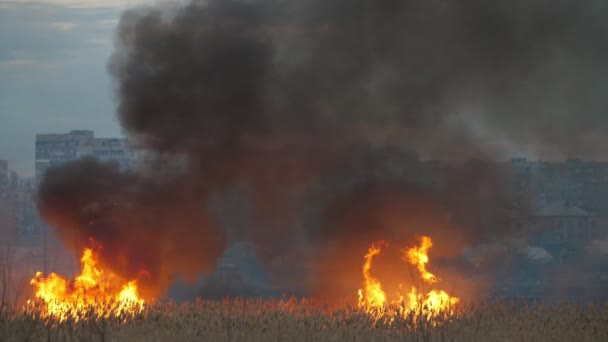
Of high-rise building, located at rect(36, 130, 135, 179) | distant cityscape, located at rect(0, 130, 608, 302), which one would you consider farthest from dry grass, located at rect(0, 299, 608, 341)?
high-rise building, located at rect(36, 130, 135, 179)

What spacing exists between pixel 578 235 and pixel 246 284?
3301cm

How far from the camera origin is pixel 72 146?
109188mm

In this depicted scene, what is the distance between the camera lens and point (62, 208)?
33812 millimetres

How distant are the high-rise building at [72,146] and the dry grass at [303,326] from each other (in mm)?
82356

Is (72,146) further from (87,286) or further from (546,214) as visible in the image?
(87,286)

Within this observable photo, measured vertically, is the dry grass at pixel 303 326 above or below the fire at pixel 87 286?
below

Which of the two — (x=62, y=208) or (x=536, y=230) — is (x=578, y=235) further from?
(x=62, y=208)

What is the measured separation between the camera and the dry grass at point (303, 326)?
2003 centimetres

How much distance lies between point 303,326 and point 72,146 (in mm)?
92112

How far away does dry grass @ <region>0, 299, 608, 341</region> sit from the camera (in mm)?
20031

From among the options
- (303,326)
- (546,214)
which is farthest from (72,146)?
(303,326)

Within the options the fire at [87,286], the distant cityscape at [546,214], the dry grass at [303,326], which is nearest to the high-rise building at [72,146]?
the distant cityscape at [546,214]

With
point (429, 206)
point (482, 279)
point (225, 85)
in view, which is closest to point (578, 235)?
point (482, 279)

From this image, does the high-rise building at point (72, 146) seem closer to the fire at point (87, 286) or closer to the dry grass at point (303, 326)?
the fire at point (87, 286)
